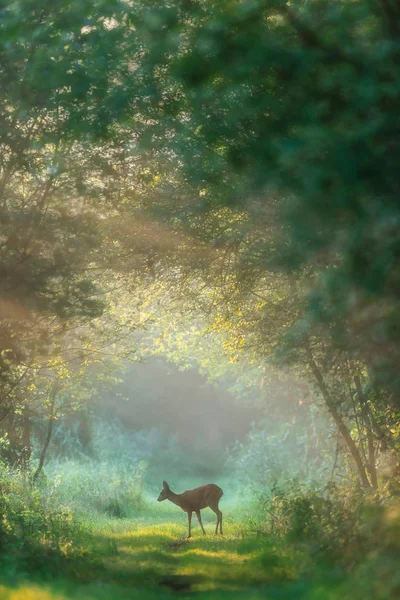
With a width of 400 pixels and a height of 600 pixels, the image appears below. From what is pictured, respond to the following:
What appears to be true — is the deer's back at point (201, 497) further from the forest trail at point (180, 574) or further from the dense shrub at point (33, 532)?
the dense shrub at point (33, 532)

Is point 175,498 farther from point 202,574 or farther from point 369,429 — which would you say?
point 202,574

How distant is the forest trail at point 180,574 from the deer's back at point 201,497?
7.32ft

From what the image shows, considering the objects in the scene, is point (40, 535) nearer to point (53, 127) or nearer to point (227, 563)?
point (227, 563)

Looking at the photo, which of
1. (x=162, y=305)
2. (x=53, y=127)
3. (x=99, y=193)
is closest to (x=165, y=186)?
(x=99, y=193)

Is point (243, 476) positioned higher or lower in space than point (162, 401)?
lower

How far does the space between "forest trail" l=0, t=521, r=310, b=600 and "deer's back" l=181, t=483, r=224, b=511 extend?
87.8 inches

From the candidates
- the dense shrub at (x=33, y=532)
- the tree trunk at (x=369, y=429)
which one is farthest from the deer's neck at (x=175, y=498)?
the tree trunk at (x=369, y=429)

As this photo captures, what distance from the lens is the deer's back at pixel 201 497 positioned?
14.2m

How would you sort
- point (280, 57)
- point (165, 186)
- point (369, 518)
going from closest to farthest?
point (280, 57), point (369, 518), point (165, 186)

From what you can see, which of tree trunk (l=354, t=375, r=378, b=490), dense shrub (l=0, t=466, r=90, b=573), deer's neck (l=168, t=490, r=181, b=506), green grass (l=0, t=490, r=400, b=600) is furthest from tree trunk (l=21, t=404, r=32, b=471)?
tree trunk (l=354, t=375, r=378, b=490)

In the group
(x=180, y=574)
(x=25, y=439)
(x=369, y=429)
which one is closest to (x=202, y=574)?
(x=180, y=574)

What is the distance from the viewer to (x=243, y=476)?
104 feet

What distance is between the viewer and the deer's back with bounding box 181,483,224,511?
46.6ft

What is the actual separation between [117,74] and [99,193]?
1.75 metres
